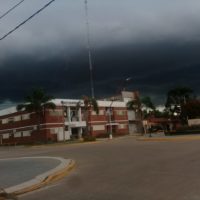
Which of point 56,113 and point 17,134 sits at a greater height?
point 56,113

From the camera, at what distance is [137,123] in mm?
112125

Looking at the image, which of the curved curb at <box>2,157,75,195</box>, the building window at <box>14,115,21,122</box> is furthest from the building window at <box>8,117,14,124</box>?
the curved curb at <box>2,157,75,195</box>

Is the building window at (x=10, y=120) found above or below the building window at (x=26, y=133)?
above

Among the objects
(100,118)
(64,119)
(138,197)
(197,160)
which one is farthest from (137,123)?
(138,197)

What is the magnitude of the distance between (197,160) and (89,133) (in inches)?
2935

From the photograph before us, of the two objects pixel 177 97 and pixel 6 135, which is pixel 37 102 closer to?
pixel 6 135

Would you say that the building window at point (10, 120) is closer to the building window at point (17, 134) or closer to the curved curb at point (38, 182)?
the building window at point (17, 134)

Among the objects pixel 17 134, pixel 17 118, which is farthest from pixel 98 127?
pixel 17 118

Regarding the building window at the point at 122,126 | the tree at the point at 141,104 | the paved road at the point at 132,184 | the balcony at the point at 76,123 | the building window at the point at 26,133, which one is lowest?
the paved road at the point at 132,184

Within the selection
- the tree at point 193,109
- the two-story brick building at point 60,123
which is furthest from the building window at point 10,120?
the tree at point 193,109

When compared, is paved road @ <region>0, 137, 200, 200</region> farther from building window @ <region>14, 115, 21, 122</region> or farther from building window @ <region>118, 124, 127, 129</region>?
building window @ <region>118, 124, 127, 129</region>

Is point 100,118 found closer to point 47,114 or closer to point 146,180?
point 47,114

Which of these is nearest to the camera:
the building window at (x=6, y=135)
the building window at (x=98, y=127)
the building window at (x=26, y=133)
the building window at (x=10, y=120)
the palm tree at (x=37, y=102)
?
the palm tree at (x=37, y=102)

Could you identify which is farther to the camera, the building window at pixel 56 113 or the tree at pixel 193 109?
the tree at pixel 193 109
